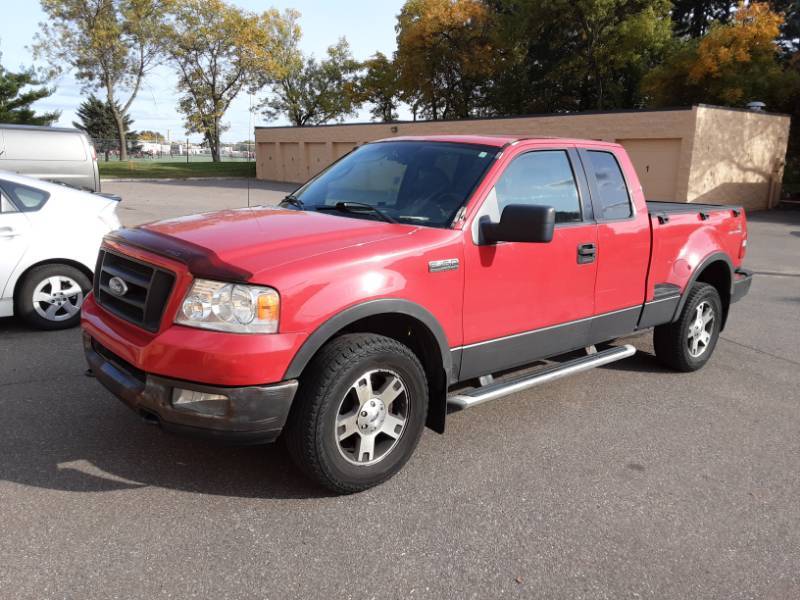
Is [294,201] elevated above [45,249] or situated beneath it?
elevated above

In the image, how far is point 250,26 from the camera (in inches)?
1907

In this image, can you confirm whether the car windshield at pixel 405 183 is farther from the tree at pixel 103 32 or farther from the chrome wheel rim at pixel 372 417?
the tree at pixel 103 32

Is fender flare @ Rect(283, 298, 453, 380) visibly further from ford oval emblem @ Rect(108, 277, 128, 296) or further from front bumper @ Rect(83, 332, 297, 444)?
ford oval emblem @ Rect(108, 277, 128, 296)

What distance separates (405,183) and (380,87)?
5439 centimetres

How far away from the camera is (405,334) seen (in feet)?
12.2

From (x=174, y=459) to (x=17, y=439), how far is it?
0.98 m

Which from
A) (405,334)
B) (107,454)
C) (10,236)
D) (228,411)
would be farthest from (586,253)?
(10,236)

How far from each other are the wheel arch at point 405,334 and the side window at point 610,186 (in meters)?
1.70

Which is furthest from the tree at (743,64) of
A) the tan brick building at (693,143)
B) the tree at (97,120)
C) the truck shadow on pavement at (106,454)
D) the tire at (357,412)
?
the tree at (97,120)

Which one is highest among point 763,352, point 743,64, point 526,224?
point 743,64

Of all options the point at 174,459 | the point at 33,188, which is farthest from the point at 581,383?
the point at 33,188

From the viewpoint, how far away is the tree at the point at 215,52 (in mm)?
47875

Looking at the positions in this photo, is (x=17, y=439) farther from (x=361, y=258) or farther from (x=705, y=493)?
(x=705, y=493)

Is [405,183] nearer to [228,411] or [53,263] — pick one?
[228,411]
